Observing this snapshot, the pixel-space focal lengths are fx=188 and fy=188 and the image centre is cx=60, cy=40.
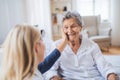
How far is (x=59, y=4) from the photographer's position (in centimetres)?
521

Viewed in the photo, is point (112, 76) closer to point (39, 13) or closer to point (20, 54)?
point (20, 54)

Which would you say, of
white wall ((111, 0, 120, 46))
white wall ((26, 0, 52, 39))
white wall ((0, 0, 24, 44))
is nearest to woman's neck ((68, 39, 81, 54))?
white wall ((0, 0, 24, 44))

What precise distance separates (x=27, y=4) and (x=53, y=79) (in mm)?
3045

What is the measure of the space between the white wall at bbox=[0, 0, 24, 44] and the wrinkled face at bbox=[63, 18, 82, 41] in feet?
7.72

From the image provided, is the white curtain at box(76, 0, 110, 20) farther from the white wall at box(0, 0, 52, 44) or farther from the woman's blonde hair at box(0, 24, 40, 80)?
the woman's blonde hair at box(0, 24, 40, 80)

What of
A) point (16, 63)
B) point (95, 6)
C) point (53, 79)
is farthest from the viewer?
point (95, 6)

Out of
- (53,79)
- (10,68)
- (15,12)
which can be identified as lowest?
(53,79)

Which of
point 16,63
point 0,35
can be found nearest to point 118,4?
point 0,35

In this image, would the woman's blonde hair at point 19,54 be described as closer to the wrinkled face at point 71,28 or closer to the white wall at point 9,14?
the wrinkled face at point 71,28

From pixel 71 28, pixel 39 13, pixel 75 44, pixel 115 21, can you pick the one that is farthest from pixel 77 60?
pixel 115 21

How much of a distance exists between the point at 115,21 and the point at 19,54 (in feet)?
15.1

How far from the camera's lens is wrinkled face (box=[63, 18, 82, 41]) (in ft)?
4.87

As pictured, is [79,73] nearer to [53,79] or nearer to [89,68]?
[89,68]

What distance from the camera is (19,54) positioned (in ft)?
2.51
